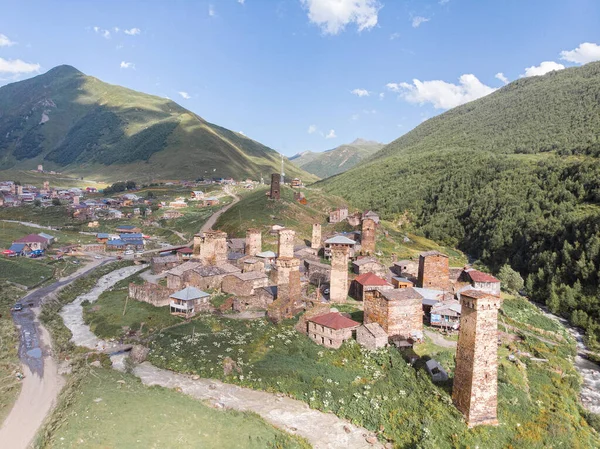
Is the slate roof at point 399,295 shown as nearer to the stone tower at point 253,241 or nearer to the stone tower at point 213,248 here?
the stone tower at point 213,248

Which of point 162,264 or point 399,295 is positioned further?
point 162,264

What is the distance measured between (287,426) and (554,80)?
199 meters

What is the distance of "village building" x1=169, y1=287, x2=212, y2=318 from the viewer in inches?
1357

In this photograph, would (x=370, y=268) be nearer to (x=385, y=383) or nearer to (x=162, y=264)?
(x=385, y=383)

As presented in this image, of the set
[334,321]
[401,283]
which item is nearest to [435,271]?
[401,283]

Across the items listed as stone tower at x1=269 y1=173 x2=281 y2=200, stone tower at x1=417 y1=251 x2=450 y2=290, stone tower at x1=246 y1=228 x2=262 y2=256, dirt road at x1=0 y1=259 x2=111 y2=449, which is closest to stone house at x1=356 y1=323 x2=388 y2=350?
stone tower at x1=417 y1=251 x2=450 y2=290

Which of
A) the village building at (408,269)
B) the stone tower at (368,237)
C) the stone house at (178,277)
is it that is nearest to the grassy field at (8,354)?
the stone house at (178,277)

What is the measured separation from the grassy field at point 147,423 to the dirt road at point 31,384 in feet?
3.67

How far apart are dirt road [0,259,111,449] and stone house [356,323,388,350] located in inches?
747

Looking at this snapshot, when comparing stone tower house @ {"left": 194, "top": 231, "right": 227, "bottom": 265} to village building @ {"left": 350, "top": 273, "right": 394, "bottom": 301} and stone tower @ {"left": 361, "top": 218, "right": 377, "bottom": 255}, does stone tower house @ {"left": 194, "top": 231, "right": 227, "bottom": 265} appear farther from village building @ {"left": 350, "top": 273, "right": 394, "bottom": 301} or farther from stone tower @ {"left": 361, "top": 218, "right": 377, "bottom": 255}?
stone tower @ {"left": 361, "top": 218, "right": 377, "bottom": 255}

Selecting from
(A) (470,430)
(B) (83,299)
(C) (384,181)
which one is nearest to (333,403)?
(A) (470,430)

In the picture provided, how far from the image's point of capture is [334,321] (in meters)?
29.1

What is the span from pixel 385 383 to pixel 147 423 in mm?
13478

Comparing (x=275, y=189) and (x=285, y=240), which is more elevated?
(x=275, y=189)
